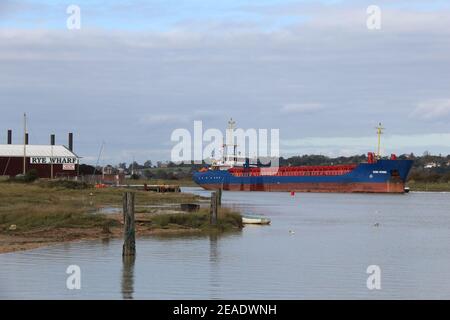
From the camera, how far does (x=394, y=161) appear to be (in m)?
103

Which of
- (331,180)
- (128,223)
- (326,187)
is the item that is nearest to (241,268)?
(128,223)

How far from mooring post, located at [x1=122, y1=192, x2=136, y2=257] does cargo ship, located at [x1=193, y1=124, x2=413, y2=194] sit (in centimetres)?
7914

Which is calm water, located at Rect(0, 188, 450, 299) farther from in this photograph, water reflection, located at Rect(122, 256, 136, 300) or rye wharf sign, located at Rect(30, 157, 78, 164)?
rye wharf sign, located at Rect(30, 157, 78, 164)

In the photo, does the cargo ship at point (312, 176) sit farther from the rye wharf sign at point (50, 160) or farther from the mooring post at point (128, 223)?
the mooring post at point (128, 223)

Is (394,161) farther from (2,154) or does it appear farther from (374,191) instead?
(2,154)

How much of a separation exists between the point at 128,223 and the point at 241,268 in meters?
3.75

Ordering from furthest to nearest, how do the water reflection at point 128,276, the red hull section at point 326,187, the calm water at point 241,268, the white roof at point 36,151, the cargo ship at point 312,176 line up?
the white roof at point 36,151 → the red hull section at point 326,187 → the cargo ship at point 312,176 → the calm water at point 241,268 → the water reflection at point 128,276

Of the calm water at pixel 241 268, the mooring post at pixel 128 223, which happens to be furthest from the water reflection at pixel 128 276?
the mooring post at pixel 128 223

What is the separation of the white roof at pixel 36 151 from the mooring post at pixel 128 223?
8470 centimetres

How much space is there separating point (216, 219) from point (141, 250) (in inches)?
356

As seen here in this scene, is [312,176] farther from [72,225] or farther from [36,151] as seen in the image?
[72,225]

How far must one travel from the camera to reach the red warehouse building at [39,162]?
355 ft

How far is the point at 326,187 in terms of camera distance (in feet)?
368

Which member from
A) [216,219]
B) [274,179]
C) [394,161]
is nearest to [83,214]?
[216,219]
